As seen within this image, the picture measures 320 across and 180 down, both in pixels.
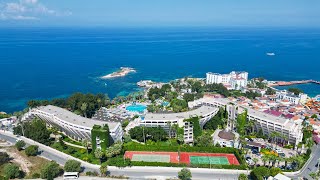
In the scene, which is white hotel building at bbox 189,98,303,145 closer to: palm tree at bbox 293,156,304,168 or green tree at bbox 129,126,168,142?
palm tree at bbox 293,156,304,168

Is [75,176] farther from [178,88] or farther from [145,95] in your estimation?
[178,88]

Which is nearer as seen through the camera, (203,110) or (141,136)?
(141,136)

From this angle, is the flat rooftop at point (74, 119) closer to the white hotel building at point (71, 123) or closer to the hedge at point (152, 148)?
the white hotel building at point (71, 123)

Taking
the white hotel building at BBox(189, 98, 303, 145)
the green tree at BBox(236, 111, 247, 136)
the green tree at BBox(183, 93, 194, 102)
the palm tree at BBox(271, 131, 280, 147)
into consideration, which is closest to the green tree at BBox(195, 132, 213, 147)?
the green tree at BBox(236, 111, 247, 136)

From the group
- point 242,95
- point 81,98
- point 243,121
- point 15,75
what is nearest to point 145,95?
point 81,98

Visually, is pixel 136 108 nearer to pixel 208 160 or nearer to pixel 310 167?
pixel 208 160

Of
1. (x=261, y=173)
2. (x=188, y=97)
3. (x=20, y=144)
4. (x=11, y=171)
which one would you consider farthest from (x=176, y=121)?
(x=11, y=171)
